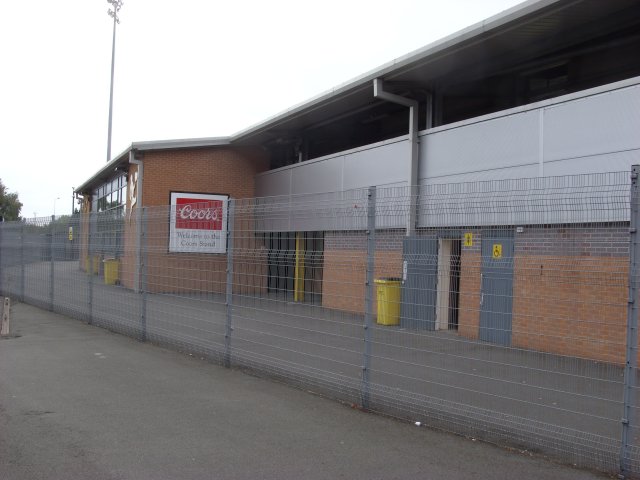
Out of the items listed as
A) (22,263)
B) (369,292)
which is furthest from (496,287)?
(22,263)

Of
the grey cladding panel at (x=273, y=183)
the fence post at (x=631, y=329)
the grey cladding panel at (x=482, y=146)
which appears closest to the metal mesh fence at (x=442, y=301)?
the fence post at (x=631, y=329)

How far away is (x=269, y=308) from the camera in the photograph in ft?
24.7

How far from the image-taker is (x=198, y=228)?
8734 mm

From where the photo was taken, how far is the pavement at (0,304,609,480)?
176 inches

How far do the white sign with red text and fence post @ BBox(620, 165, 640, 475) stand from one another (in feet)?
17.3

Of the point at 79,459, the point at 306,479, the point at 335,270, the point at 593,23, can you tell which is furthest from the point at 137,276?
the point at 593,23

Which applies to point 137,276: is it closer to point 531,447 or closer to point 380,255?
point 380,255

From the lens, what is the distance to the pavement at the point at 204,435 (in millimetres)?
4465

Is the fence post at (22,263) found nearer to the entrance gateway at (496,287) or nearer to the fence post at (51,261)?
the fence post at (51,261)

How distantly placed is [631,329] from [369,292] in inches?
99.2

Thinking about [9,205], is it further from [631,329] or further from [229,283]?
[631,329]

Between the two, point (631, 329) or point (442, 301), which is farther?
point (442, 301)

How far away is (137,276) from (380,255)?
4.91 meters

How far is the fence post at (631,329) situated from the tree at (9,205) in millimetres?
55994
